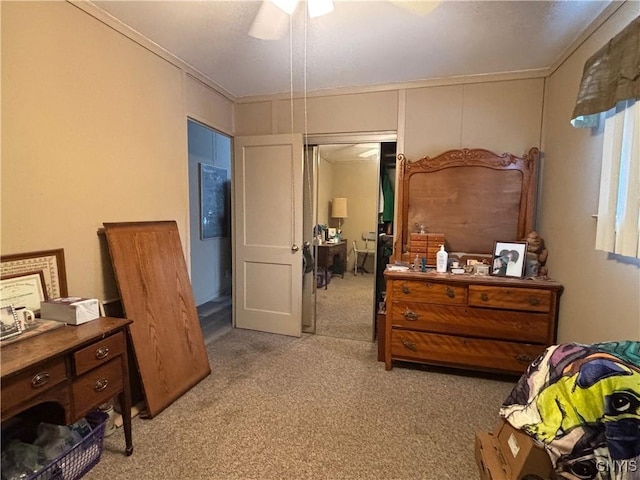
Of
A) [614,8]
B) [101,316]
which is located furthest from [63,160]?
[614,8]

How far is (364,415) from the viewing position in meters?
2.12

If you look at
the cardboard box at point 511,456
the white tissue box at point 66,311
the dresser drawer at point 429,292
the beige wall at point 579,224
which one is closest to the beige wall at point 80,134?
the white tissue box at point 66,311

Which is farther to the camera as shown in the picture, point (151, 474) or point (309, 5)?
point (309, 5)

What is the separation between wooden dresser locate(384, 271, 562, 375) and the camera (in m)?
2.43

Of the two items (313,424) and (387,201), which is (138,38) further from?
(313,424)

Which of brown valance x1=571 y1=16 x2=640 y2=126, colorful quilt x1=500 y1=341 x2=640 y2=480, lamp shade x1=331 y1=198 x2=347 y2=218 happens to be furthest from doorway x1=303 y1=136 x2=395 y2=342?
colorful quilt x1=500 y1=341 x2=640 y2=480

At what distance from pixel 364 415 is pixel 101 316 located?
1.73 meters

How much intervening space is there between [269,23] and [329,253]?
2813 millimetres

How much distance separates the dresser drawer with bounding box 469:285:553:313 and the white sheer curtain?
736mm

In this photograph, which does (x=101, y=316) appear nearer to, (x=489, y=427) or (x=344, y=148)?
(x=489, y=427)

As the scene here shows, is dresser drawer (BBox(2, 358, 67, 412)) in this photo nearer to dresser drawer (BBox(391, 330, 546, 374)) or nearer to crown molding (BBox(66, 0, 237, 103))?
crown molding (BBox(66, 0, 237, 103))

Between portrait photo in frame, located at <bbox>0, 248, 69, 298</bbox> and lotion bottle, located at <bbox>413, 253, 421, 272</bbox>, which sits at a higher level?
portrait photo in frame, located at <bbox>0, 248, 69, 298</bbox>

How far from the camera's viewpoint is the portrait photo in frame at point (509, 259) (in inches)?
102

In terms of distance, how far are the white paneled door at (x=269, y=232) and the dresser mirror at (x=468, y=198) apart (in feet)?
3.57
